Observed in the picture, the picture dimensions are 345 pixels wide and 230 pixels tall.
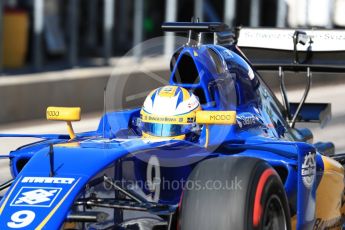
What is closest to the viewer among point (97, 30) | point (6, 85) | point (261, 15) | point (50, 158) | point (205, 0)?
point (50, 158)

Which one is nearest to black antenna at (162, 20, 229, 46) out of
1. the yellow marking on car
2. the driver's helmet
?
the driver's helmet

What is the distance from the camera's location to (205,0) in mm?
18812

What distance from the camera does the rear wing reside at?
28.0 feet

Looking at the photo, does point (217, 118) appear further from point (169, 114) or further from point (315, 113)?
point (315, 113)

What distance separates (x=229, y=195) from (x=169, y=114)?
1.26 metres

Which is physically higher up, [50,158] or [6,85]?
[50,158]

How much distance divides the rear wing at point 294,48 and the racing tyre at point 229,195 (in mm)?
3234

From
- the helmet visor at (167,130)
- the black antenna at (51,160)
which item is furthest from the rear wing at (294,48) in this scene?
the black antenna at (51,160)

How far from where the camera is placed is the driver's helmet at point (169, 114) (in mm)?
6238

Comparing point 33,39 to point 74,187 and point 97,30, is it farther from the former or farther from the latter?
point 74,187

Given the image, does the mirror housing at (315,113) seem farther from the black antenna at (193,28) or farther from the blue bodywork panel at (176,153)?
the black antenna at (193,28)

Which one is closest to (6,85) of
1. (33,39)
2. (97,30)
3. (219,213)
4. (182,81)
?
(33,39)

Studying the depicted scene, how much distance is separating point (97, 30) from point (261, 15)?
14.2ft

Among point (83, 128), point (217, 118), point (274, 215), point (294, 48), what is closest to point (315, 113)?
point (294, 48)
